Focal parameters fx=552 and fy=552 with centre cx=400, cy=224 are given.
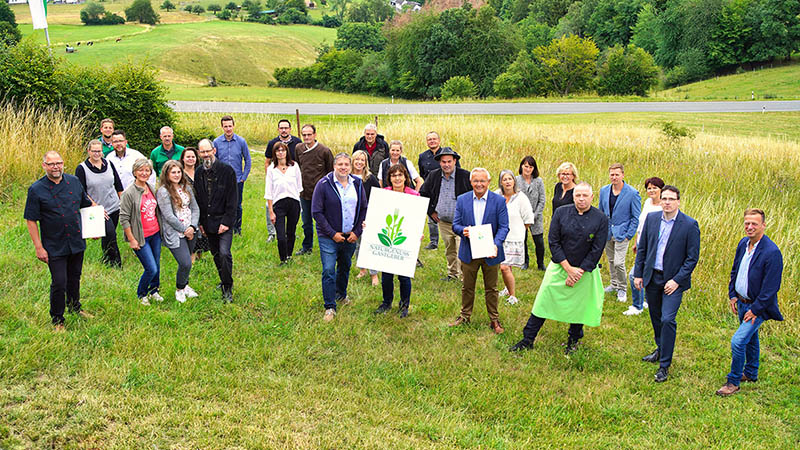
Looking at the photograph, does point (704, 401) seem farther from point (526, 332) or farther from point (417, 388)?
point (417, 388)

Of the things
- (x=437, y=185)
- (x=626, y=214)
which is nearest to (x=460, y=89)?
(x=437, y=185)

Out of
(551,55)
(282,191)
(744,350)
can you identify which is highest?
(551,55)

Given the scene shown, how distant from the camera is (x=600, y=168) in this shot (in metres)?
15.8

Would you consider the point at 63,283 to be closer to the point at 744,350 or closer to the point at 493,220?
the point at 493,220

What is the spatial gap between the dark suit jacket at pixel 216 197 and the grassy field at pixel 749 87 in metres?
39.9

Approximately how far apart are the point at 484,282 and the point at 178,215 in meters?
4.19

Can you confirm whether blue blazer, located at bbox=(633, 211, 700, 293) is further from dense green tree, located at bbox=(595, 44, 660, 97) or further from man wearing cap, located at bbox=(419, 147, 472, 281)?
dense green tree, located at bbox=(595, 44, 660, 97)

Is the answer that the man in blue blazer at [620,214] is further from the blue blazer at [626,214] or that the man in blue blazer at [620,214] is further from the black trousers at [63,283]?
the black trousers at [63,283]

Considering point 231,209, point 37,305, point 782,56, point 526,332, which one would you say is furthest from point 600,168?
point 782,56

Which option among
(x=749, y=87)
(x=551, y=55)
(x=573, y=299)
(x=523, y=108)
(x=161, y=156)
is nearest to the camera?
Answer: (x=573, y=299)

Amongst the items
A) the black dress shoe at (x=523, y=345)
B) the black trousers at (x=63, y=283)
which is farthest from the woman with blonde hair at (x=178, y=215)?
the black dress shoe at (x=523, y=345)

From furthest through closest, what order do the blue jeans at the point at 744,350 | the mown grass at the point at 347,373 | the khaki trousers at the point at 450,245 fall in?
1. the khaki trousers at the point at 450,245
2. the blue jeans at the point at 744,350
3. the mown grass at the point at 347,373

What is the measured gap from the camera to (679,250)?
6059 mm

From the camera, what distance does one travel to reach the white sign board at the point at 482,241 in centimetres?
689
